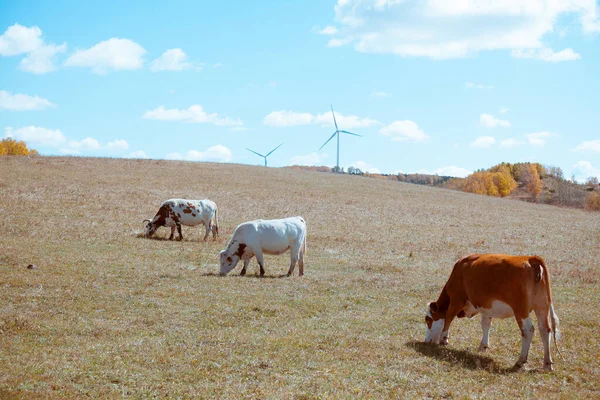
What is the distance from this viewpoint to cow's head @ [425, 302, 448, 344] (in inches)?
446

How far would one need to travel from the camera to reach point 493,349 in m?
11.3

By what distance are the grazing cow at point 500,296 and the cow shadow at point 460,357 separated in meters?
0.27

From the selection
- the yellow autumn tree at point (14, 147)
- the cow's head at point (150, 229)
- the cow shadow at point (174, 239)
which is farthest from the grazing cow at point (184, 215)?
the yellow autumn tree at point (14, 147)

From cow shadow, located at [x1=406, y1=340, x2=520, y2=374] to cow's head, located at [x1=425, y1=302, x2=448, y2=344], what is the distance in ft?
0.47

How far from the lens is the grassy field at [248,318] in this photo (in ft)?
28.8

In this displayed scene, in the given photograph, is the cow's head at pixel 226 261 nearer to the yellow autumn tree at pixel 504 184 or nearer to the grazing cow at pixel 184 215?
the grazing cow at pixel 184 215

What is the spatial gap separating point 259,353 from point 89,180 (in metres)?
40.9

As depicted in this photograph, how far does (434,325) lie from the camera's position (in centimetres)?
1138

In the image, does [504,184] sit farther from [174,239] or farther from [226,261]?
[226,261]

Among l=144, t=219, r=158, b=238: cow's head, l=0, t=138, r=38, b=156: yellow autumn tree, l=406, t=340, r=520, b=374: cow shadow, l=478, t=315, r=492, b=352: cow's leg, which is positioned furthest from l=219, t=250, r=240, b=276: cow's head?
l=0, t=138, r=38, b=156: yellow autumn tree

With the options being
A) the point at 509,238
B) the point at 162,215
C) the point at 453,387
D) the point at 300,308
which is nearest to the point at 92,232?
the point at 162,215

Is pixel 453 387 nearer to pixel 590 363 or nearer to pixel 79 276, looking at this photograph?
pixel 590 363

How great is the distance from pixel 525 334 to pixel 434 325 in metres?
1.84

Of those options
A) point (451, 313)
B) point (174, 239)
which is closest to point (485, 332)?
point (451, 313)
